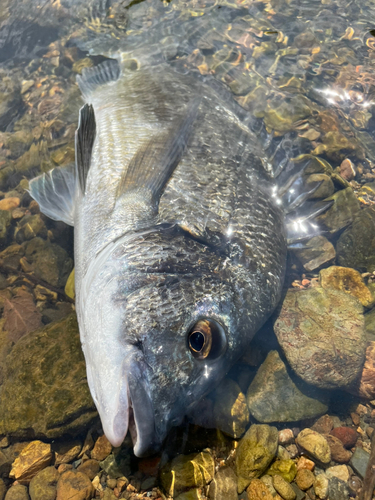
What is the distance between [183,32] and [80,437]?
6.17 metres

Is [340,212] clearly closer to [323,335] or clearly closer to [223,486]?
[323,335]

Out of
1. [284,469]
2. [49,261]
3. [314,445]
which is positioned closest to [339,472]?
[314,445]

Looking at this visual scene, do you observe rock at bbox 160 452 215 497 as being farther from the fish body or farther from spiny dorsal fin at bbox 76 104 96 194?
spiny dorsal fin at bbox 76 104 96 194

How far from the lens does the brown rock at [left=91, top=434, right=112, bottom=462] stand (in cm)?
248

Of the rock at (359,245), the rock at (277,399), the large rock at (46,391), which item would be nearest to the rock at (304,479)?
the rock at (277,399)

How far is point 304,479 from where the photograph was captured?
2.37m

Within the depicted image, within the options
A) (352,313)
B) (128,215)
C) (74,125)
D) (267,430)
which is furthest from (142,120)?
(267,430)

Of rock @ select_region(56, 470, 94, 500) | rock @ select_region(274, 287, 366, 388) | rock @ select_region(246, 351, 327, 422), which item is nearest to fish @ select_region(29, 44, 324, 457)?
rock @ select_region(274, 287, 366, 388)

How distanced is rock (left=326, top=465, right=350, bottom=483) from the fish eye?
147 centimetres

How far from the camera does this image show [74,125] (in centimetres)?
479

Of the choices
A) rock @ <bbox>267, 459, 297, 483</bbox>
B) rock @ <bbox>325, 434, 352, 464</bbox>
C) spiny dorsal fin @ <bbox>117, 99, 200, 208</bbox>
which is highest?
spiny dorsal fin @ <bbox>117, 99, 200, 208</bbox>

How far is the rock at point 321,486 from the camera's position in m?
2.32

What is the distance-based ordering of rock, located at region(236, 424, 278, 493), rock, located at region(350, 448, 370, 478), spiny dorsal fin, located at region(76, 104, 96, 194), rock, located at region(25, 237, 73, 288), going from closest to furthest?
1. rock, located at region(236, 424, 278, 493)
2. rock, located at region(350, 448, 370, 478)
3. spiny dorsal fin, located at region(76, 104, 96, 194)
4. rock, located at region(25, 237, 73, 288)

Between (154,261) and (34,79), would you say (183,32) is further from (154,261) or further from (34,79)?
(154,261)
